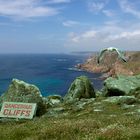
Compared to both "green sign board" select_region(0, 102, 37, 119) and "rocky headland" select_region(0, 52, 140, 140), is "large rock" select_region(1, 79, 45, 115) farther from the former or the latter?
"green sign board" select_region(0, 102, 37, 119)

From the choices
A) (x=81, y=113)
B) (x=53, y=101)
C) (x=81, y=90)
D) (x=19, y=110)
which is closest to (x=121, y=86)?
(x=81, y=90)

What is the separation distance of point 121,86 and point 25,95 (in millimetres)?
15418

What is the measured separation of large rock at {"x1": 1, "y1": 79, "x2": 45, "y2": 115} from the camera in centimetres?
3656

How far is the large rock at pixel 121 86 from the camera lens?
46.7 metres

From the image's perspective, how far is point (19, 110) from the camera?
29.2m

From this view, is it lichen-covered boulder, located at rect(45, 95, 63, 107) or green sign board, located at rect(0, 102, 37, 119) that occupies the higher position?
green sign board, located at rect(0, 102, 37, 119)

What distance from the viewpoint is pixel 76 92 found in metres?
47.2

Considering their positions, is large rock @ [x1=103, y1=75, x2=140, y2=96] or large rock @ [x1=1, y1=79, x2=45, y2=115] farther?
large rock @ [x1=103, y1=75, x2=140, y2=96]

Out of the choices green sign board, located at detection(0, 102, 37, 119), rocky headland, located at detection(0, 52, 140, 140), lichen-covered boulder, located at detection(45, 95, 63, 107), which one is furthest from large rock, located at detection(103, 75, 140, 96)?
green sign board, located at detection(0, 102, 37, 119)

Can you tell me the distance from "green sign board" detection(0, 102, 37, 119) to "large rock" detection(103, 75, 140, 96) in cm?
1884

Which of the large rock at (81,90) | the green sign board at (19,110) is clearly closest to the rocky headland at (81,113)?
the large rock at (81,90)

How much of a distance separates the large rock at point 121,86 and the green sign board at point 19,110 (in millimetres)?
18842

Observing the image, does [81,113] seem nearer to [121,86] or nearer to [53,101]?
[53,101]

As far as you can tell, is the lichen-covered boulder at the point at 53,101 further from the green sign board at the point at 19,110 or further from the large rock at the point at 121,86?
the green sign board at the point at 19,110
